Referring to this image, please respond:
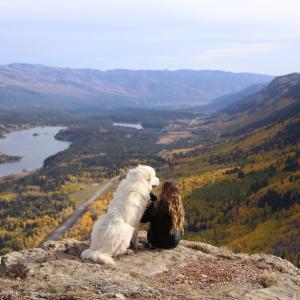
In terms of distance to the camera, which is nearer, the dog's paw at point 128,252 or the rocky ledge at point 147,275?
the rocky ledge at point 147,275

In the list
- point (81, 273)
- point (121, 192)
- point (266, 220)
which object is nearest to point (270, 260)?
point (121, 192)

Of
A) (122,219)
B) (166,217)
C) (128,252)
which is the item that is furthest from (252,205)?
(122,219)

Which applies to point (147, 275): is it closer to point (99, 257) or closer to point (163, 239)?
point (99, 257)

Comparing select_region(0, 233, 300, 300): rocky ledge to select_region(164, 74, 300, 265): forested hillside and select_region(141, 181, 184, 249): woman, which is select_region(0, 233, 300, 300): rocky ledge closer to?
select_region(141, 181, 184, 249): woman

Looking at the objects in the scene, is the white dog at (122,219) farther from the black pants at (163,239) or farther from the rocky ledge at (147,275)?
the black pants at (163,239)

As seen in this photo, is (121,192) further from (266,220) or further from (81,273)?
(266,220)

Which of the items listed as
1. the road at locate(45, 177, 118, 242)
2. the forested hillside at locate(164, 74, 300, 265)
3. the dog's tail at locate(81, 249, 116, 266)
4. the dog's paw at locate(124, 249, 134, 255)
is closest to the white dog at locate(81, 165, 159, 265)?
the dog's tail at locate(81, 249, 116, 266)

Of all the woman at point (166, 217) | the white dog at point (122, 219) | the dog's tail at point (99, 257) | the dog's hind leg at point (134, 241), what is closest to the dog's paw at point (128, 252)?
the white dog at point (122, 219)
